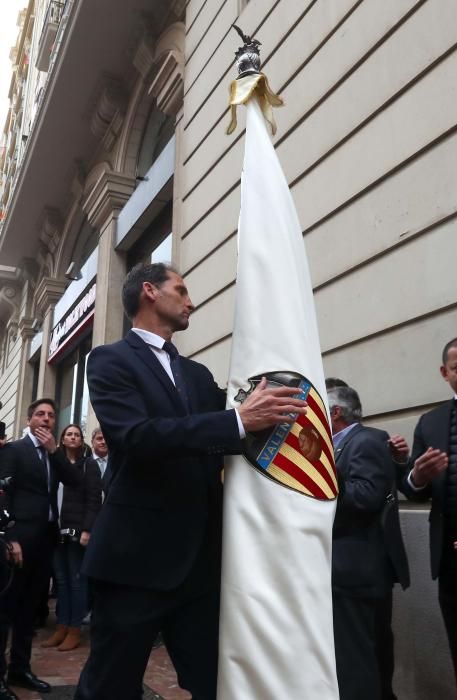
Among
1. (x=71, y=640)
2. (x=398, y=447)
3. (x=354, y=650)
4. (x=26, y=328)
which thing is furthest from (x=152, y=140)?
(x=26, y=328)

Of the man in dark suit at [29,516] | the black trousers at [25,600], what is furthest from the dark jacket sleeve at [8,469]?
the black trousers at [25,600]

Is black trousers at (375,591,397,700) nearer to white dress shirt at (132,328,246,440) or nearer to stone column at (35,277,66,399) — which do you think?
white dress shirt at (132,328,246,440)

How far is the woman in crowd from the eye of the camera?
5614mm

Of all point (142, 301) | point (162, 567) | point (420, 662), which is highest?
point (142, 301)

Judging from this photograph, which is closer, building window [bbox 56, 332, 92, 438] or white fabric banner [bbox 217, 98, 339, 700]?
white fabric banner [bbox 217, 98, 339, 700]

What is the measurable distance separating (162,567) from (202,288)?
5.26 metres

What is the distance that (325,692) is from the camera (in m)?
1.86

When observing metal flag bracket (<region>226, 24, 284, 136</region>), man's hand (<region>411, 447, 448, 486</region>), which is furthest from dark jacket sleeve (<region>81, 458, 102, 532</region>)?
metal flag bracket (<region>226, 24, 284, 136</region>)

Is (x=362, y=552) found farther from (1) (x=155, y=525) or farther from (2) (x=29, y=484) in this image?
(2) (x=29, y=484)

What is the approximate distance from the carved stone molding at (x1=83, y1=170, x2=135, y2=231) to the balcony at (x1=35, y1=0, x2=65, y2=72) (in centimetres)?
618

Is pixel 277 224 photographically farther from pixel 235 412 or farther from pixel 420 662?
pixel 420 662

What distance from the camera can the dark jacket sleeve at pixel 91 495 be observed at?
225 inches

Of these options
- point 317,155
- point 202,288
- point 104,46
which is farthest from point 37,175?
point 317,155

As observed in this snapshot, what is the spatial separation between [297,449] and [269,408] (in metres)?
0.17
